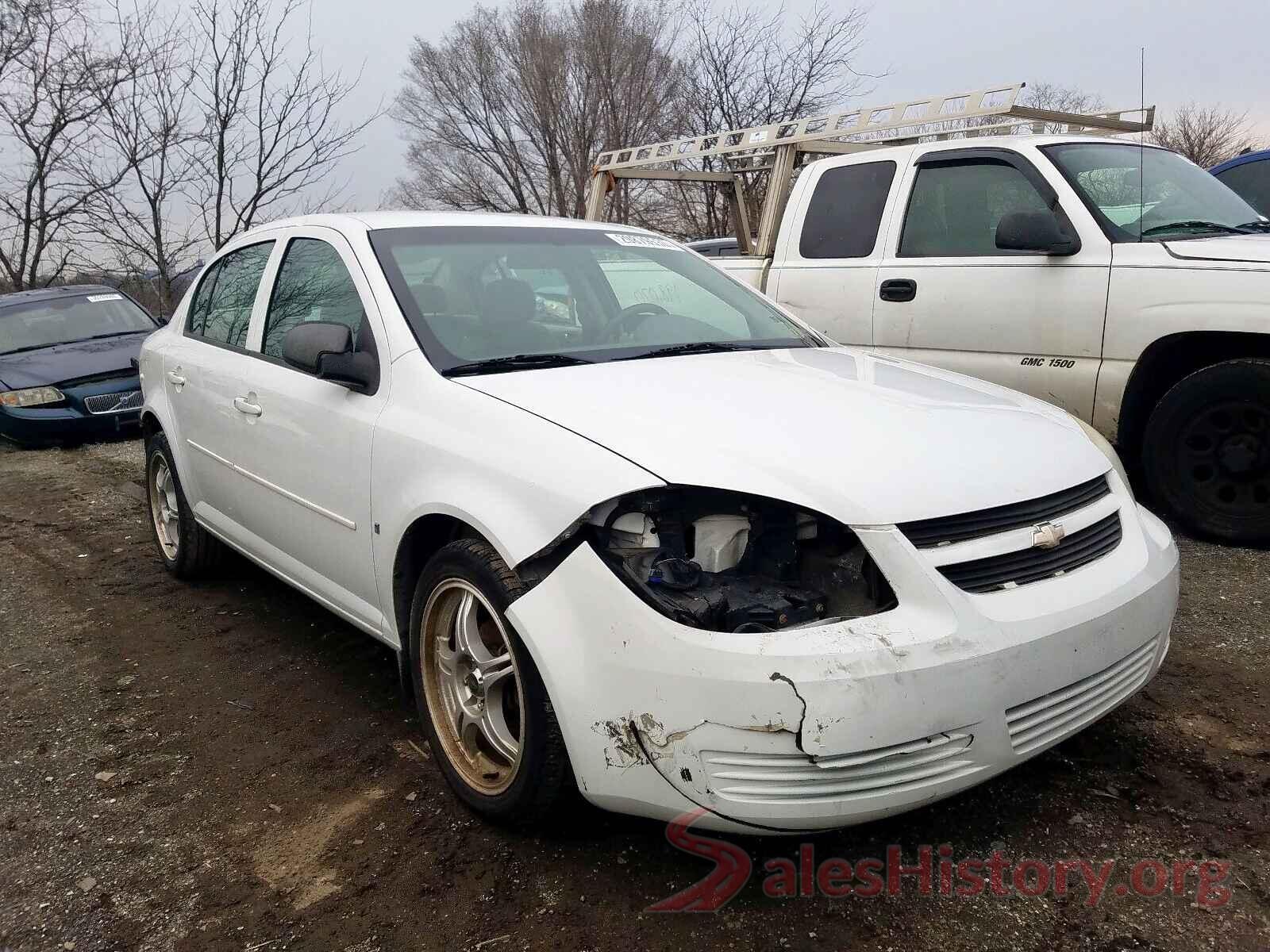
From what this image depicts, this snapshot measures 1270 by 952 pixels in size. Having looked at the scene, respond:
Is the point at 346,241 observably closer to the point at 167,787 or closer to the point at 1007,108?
the point at 167,787

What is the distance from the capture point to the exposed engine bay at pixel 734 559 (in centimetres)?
213

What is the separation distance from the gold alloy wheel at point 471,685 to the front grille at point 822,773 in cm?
62

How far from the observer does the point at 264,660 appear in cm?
393

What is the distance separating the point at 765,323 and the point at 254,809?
2368 millimetres

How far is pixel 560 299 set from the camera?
3.43 m

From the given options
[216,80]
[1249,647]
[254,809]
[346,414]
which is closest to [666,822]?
[254,809]

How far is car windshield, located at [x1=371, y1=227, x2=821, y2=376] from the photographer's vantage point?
10.0ft

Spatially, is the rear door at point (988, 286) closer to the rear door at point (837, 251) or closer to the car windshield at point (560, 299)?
the rear door at point (837, 251)

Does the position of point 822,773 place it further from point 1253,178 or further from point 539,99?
point 539,99

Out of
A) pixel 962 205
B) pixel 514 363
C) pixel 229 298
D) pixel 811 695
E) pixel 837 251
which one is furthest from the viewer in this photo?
pixel 837 251

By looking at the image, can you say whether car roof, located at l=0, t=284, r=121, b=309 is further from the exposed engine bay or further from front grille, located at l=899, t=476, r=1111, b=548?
front grille, located at l=899, t=476, r=1111, b=548

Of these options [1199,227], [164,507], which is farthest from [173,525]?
[1199,227]

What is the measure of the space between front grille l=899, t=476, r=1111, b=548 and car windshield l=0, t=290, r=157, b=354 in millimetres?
10269

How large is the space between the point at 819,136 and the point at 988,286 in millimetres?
1822
